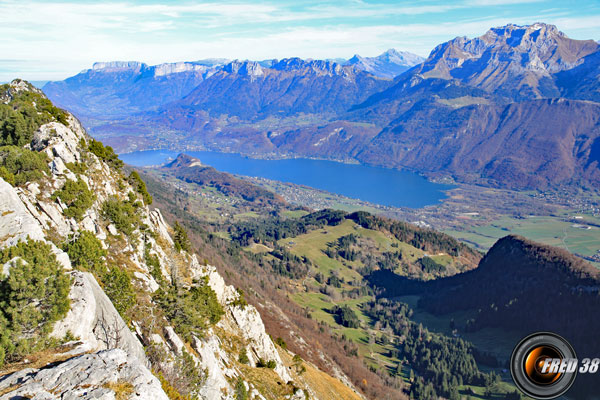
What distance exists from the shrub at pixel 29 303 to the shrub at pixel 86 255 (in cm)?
730

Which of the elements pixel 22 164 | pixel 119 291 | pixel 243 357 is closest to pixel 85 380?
pixel 119 291

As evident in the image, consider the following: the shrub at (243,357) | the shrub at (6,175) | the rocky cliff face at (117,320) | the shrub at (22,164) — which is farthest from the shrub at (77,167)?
the shrub at (243,357)

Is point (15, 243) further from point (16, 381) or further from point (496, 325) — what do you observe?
point (496, 325)

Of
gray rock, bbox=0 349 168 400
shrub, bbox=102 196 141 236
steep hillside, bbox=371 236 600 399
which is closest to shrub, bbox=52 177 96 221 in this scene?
shrub, bbox=102 196 141 236

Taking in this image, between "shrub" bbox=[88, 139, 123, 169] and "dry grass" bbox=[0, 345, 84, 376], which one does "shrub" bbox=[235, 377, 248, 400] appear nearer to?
"dry grass" bbox=[0, 345, 84, 376]

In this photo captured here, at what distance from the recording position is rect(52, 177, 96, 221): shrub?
119 ft

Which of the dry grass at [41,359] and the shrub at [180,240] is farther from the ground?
the dry grass at [41,359]

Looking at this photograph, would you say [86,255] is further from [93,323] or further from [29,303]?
[93,323]

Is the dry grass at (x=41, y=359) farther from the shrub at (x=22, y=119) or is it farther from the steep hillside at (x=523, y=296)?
the steep hillside at (x=523, y=296)

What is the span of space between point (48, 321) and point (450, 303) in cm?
17245

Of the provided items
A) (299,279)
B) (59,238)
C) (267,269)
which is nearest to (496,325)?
(299,279)

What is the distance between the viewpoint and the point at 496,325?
144m

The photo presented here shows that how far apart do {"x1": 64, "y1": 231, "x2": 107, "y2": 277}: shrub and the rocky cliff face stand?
1.45 ft

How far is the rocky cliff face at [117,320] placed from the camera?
16.4 m
